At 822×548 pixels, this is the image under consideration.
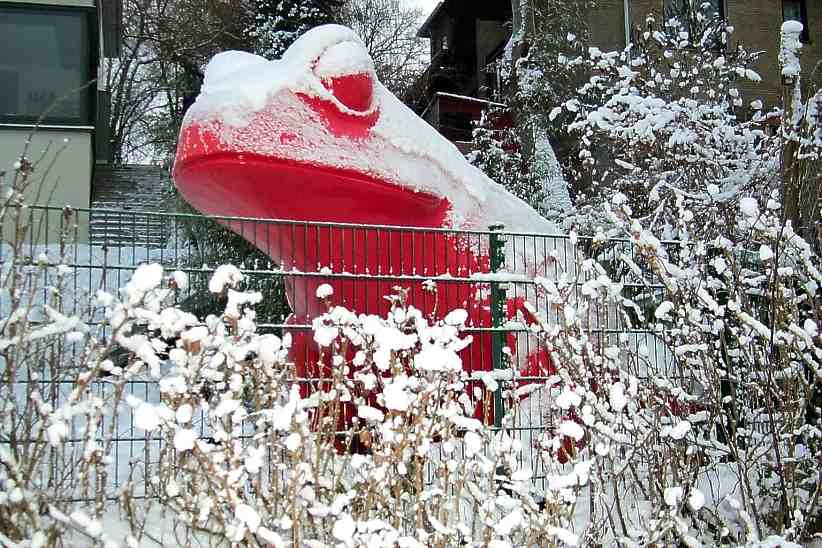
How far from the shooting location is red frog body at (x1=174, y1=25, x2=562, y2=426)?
4.66 metres

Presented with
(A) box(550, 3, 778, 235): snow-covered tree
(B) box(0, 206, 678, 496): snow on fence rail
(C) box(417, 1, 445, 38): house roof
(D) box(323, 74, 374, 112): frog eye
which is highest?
(C) box(417, 1, 445, 38): house roof

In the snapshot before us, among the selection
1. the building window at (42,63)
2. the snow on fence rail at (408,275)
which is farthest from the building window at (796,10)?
the snow on fence rail at (408,275)

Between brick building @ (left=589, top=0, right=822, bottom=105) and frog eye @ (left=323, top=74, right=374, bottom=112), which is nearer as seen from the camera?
frog eye @ (left=323, top=74, right=374, bottom=112)

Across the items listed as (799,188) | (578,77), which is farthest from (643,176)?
(799,188)

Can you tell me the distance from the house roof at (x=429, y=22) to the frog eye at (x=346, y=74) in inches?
821

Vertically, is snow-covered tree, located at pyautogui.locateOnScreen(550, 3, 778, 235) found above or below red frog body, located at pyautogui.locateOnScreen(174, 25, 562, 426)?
above

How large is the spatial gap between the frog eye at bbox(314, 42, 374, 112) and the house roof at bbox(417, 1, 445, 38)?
68.4 ft

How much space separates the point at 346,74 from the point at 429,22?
22.1 meters

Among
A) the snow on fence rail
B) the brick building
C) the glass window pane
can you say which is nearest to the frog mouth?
the snow on fence rail

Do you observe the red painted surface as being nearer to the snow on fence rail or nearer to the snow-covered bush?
the snow on fence rail

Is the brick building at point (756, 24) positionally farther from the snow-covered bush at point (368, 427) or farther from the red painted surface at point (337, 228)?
the snow-covered bush at point (368, 427)

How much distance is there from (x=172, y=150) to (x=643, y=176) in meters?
8.60

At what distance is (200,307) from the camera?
1073 centimetres

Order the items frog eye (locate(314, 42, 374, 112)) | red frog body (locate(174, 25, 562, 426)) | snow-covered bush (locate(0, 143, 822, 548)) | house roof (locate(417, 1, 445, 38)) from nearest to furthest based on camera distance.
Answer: snow-covered bush (locate(0, 143, 822, 548))
red frog body (locate(174, 25, 562, 426))
frog eye (locate(314, 42, 374, 112))
house roof (locate(417, 1, 445, 38))
